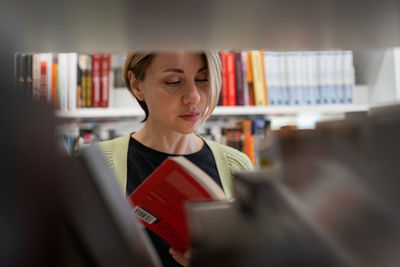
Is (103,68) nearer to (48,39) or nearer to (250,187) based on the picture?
(48,39)

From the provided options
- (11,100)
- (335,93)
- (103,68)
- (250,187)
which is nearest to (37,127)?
(11,100)

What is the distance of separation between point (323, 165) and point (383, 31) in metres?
0.31

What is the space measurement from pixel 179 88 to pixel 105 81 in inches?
33.1

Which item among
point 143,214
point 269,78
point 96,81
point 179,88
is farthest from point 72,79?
point 143,214

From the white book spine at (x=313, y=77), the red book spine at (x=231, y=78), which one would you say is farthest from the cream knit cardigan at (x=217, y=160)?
the white book spine at (x=313, y=77)

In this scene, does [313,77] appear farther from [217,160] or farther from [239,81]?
[217,160]

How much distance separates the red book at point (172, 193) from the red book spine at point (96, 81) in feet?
4.79

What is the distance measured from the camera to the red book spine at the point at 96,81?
1934 millimetres

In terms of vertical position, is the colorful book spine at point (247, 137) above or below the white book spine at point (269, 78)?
below

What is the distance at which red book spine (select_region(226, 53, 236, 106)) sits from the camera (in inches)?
76.7

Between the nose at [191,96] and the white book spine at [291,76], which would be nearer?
the nose at [191,96]

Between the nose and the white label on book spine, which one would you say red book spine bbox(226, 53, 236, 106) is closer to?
the nose

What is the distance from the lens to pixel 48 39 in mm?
499

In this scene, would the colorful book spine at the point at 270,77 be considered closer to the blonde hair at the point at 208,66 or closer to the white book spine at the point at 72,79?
the blonde hair at the point at 208,66
